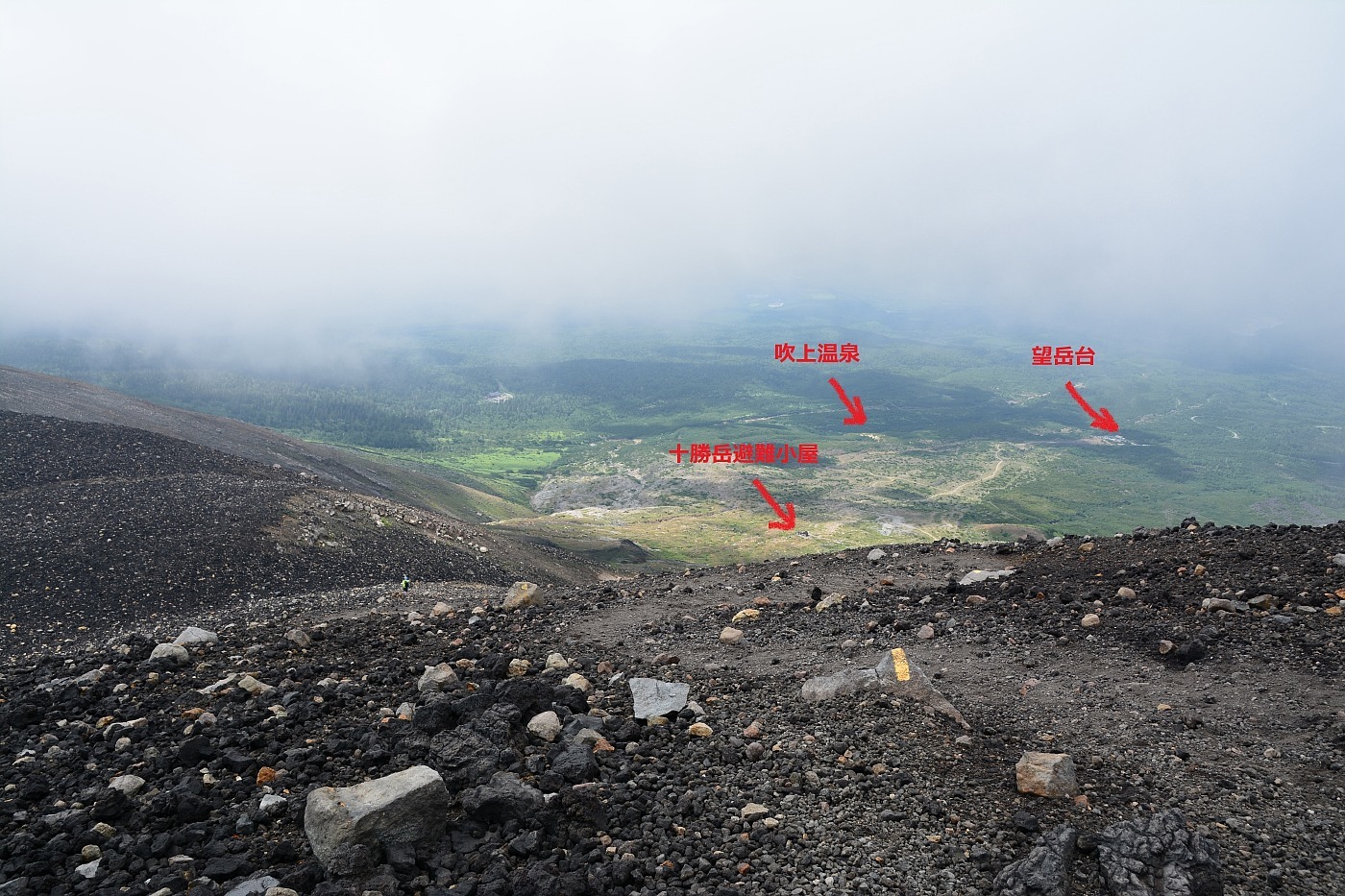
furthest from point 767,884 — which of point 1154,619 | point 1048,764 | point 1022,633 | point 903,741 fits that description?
point 1154,619

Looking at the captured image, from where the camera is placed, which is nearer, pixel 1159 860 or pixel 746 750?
pixel 1159 860

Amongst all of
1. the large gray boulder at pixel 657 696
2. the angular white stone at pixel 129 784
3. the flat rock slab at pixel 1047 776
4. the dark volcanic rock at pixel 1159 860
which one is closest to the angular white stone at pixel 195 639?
the angular white stone at pixel 129 784

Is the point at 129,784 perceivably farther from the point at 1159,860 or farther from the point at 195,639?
the point at 1159,860

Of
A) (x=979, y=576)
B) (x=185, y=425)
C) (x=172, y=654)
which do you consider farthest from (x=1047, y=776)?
(x=185, y=425)

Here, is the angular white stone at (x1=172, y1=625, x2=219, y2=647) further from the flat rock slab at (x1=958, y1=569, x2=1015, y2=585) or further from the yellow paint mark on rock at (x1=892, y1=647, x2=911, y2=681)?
the flat rock slab at (x1=958, y1=569, x2=1015, y2=585)

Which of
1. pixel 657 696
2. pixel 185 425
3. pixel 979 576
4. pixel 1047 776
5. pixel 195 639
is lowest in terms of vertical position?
pixel 185 425

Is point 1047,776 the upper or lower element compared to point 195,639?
upper
